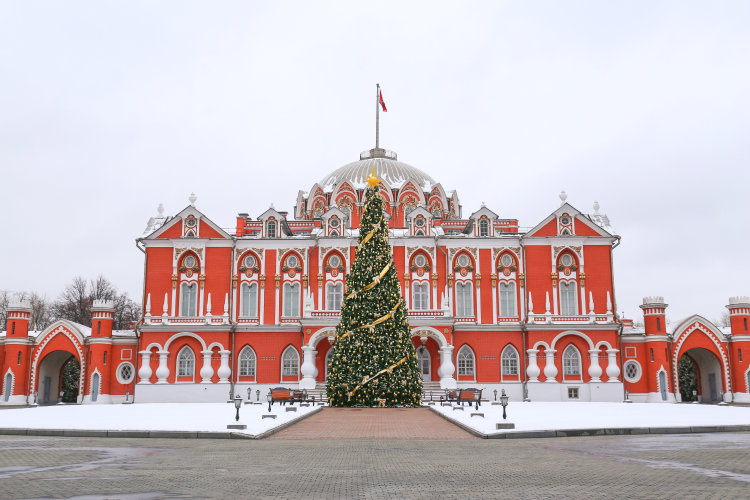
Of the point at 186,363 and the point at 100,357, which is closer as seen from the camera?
the point at 186,363

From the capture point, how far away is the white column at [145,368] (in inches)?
1811

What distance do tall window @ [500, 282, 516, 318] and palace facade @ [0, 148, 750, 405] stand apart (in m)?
0.06

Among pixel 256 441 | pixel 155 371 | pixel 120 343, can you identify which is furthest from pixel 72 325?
pixel 256 441

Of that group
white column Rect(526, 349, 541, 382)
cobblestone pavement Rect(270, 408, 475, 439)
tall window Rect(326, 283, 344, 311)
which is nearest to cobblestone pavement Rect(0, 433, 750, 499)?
cobblestone pavement Rect(270, 408, 475, 439)

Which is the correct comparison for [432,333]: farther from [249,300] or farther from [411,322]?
[249,300]

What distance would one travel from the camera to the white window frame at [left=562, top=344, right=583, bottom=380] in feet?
153

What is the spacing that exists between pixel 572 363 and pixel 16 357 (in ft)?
115

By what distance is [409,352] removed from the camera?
35.4 meters

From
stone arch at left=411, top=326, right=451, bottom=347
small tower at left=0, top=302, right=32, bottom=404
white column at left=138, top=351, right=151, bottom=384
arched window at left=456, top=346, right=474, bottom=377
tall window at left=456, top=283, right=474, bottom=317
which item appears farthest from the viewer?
tall window at left=456, top=283, right=474, bottom=317

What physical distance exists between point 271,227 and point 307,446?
33748 millimetres

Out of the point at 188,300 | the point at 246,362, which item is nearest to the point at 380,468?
the point at 246,362

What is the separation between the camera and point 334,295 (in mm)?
48312

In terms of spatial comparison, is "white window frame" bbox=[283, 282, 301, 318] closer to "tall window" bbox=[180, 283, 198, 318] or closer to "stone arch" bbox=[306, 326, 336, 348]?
"stone arch" bbox=[306, 326, 336, 348]

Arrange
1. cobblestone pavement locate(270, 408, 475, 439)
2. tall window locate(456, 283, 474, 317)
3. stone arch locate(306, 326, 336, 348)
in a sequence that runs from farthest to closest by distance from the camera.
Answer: tall window locate(456, 283, 474, 317) < stone arch locate(306, 326, 336, 348) < cobblestone pavement locate(270, 408, 475, 439)
